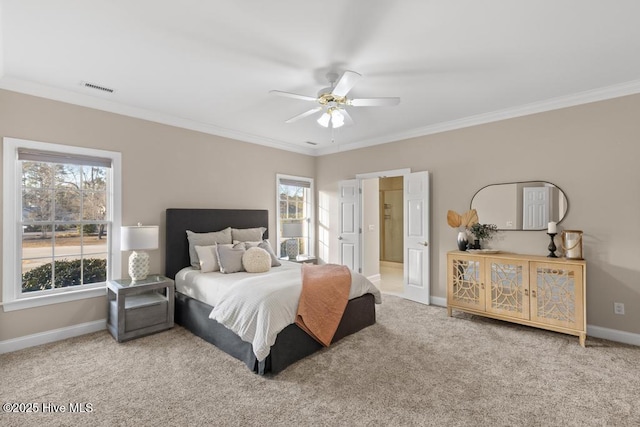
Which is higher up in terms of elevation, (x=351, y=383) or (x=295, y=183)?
(x=295, y=183)

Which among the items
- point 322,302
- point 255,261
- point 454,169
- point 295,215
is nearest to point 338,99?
→ point 322,302

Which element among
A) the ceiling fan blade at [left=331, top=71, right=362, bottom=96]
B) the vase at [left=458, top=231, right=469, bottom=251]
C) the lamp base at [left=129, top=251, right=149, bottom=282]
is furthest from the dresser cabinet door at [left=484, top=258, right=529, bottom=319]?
the lamp base at [left=129, top=251, right=149, bottom=282]

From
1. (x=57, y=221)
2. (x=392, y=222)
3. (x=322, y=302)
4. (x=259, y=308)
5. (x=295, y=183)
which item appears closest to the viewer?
(x=259, y=308)

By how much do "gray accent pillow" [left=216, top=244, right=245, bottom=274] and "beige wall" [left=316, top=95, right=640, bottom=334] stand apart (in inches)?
113

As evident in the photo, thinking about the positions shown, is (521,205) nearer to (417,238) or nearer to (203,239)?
(417,238)

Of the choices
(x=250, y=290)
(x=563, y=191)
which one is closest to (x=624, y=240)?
(x=563, y=191)

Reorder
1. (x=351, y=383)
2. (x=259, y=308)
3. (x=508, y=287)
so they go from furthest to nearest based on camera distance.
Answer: (x=508, y=287) < (x=259, y=308) < (x=351, y=383)

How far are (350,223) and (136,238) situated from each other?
348 centimetres

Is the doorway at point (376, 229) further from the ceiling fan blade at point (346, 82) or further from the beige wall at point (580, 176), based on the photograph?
the ceiling fan blade at point (346, 82)

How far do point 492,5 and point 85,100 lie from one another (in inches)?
159

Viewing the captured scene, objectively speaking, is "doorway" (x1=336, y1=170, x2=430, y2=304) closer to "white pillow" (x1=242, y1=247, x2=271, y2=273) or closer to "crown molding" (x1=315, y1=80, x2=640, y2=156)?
"crown molding" (x1=315, y1=80, x2=640, y2=156)

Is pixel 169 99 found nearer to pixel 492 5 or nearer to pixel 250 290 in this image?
pixel 250 290

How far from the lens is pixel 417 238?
4770 millimetres

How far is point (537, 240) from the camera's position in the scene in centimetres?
376
